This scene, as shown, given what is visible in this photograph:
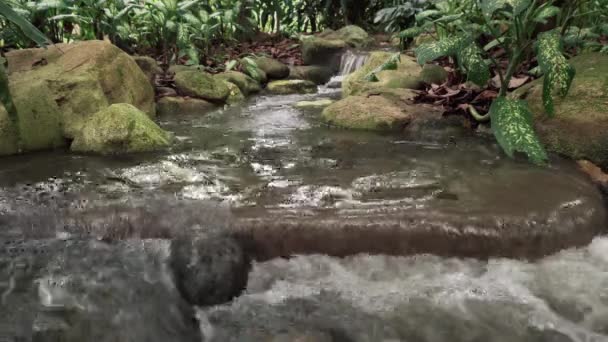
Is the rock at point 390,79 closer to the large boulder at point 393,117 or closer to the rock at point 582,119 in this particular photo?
the large boulder at point 393,117

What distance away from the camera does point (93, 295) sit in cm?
194

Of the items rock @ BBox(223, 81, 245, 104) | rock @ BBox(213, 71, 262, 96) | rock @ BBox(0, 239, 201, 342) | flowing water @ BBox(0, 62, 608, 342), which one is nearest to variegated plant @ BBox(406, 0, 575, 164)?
flowing water @ BBox(0, 62, 608, 342)

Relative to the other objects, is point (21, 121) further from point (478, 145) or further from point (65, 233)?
point (478, 145)

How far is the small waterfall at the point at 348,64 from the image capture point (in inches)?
298

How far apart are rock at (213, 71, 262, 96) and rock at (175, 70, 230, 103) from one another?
1.38 feet

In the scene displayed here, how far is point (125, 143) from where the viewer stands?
3314 mm

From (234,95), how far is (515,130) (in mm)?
3759

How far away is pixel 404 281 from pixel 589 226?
A: 37.5 inches

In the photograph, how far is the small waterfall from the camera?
7.57m

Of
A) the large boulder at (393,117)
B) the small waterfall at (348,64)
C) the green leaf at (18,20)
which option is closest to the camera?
the green leaf at (18,20)

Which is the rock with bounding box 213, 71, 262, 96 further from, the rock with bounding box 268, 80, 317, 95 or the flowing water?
the flowing water

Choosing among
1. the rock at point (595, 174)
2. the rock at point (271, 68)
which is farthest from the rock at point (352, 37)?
the rock at point (595, 174)

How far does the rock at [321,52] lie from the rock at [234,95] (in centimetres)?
284

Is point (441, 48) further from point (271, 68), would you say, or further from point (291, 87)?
point (271, 68)
